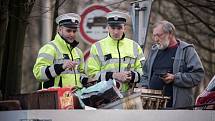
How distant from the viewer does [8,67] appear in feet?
44.5

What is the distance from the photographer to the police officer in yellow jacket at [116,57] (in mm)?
8641

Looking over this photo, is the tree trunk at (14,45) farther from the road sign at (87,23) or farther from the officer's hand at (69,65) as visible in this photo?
the officer's hand at (69,65)

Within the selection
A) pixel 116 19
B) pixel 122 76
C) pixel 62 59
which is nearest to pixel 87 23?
pixel 116 19

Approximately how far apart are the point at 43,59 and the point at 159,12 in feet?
36.3

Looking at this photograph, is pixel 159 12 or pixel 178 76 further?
pixel 159 12

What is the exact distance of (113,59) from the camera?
8.82 meters

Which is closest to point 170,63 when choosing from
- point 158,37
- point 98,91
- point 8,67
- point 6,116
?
point 158,37

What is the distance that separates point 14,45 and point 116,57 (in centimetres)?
519

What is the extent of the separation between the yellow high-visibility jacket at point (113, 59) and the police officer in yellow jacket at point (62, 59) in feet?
0.50

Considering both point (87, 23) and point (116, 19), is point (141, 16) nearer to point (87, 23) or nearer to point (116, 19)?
point (116, 19)

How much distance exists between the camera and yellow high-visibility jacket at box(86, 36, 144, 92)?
342 inches

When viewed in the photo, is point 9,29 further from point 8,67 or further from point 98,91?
point 98,91

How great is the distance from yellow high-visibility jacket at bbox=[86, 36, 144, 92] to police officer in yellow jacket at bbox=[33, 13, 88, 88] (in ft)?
0.50

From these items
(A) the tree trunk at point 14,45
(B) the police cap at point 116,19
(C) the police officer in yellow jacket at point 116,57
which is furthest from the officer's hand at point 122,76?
(A) the tree trunk at point 14,45
